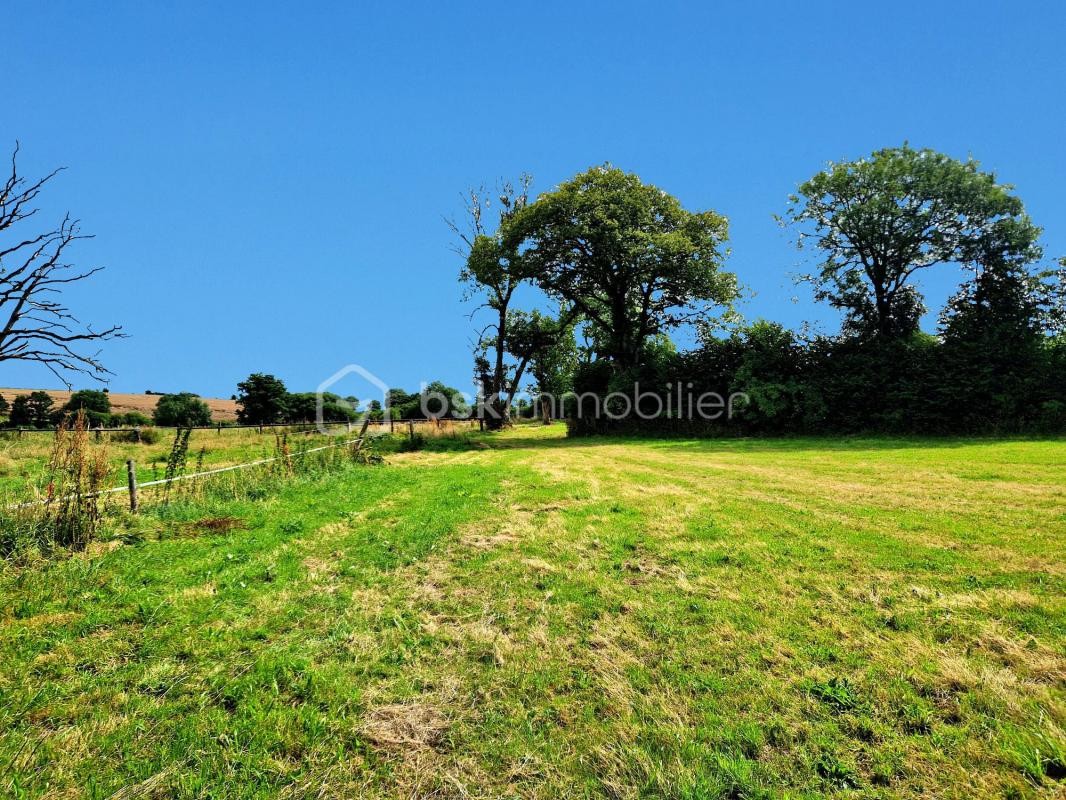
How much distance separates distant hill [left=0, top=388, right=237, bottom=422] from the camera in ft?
154

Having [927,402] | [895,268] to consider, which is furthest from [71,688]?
[895,268]

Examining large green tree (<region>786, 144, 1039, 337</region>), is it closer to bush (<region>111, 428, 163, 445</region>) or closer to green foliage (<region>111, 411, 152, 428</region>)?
bush (<region>111, 428, 163, 445</region>)

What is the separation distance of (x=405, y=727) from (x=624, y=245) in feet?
81.1

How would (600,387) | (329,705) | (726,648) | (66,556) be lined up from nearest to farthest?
(329,705)
(726,648)
(66,556)
(600,387)

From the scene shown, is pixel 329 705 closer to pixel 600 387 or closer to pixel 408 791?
pixel 408 791

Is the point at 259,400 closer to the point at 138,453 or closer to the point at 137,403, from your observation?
the point at 137,403

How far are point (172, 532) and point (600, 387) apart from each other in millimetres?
24375

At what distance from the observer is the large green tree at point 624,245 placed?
82.4 ft

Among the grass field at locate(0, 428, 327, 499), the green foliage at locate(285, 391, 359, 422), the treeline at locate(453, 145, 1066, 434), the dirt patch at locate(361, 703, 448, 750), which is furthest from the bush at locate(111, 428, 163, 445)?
the green foliage at locate(285, 391, 359, 422)

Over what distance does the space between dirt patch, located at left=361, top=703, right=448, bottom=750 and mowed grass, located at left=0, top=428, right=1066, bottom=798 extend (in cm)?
2

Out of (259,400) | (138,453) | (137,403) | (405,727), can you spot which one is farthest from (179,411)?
(405,727)

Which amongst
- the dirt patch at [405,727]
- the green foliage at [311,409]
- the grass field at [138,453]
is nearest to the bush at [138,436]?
the grass field at [138,453]

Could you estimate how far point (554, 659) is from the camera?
3.63 metres

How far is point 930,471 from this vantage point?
1025 cm
